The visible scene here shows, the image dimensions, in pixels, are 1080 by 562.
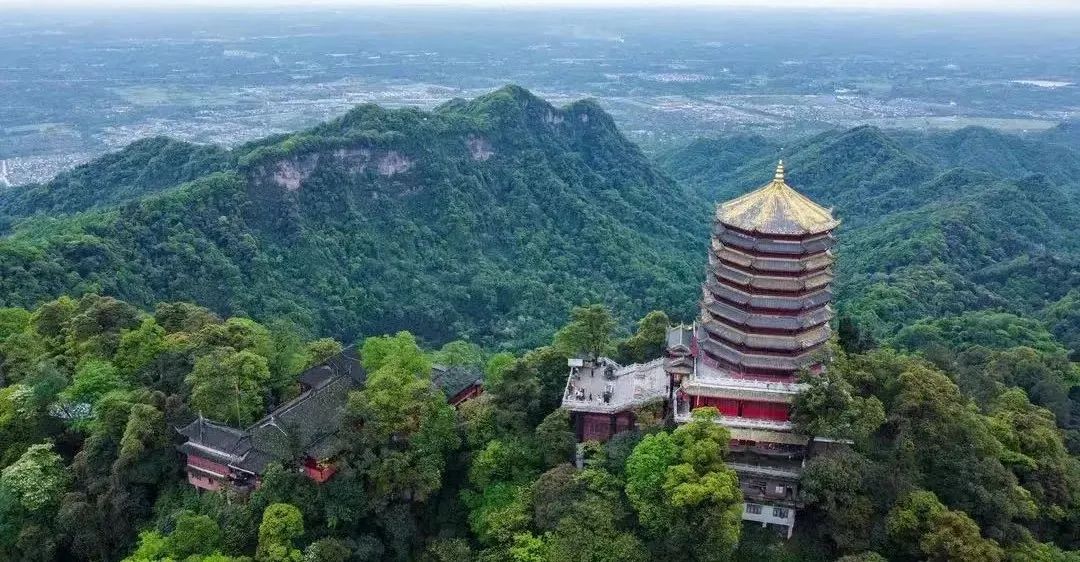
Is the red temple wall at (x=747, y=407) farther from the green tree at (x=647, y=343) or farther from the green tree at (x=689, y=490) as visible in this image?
the green tree at (x=647, y=343)

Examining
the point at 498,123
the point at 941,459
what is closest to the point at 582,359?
the point at 941,459

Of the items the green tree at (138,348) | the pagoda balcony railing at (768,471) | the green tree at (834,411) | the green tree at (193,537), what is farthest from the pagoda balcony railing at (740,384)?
the green tree at (138,348)

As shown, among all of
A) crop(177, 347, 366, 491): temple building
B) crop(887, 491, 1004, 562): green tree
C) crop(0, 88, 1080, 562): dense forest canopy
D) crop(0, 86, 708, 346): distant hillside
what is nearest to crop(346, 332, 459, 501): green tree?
crop(0, 88, 1080, 562): dense forest canopy

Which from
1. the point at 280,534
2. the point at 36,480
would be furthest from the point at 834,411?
the point at 36,480

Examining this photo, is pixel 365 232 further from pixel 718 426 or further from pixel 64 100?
pixel 64 100

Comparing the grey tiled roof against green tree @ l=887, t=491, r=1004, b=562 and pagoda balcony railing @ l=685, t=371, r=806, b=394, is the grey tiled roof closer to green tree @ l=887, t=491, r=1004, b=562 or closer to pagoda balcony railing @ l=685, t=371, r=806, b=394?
pagoda balcony railing @ l=685, t=371, r=806, b=394

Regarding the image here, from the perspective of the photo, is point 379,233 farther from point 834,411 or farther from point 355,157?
point 834,411
